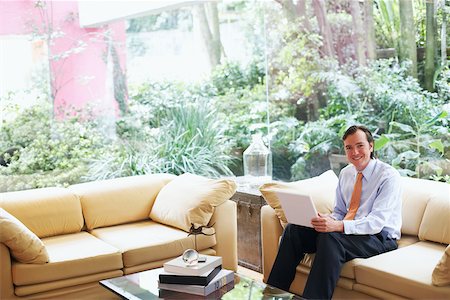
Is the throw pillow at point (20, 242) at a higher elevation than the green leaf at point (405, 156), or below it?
below

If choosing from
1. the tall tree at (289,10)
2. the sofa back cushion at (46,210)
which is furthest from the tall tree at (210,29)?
the sofa back cushion at (46,210)

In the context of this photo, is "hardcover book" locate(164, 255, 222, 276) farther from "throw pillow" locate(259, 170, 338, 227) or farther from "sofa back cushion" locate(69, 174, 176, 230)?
"sofa back cushion" locate(69, 174, 176, 230)

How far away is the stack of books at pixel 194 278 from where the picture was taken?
339 cm

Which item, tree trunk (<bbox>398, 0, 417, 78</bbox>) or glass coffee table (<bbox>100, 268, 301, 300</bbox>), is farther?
tree trunk (<bbox>398, 0, 417, 78</bbox>)

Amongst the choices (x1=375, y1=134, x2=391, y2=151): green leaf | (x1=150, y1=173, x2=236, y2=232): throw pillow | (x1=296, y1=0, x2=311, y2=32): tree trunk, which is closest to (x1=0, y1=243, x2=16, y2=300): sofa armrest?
(x1=150, y1=173, x2=236, y2=232): throw pillow

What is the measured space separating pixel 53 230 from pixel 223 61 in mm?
2978

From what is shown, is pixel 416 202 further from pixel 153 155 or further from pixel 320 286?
A: pixel 153 155

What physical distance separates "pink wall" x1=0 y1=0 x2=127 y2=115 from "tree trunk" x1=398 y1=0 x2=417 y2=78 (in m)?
2.87

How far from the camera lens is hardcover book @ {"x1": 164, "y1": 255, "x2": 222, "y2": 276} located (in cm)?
342

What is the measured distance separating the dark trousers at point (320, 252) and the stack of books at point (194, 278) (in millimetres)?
471

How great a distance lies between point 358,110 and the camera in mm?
5316

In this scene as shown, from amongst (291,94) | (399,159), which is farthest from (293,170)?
(399,159)

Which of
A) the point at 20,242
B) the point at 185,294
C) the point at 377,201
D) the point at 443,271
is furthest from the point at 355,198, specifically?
the point at 20,242

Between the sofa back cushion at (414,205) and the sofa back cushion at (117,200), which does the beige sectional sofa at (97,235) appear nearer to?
the sofa back cushion at (117,200)
